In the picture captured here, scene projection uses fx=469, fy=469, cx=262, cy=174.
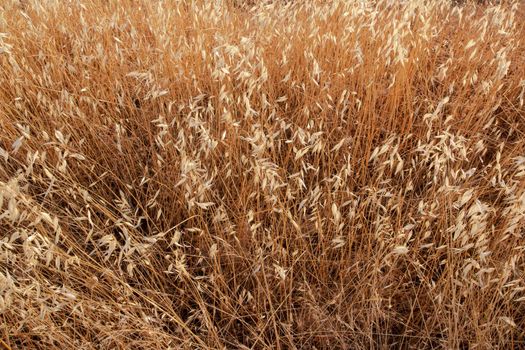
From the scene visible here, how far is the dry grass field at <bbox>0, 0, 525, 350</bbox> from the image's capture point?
125 centimetres

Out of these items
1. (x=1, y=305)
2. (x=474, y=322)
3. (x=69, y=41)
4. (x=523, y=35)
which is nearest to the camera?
(x=1, y=305)

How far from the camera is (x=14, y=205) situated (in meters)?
1.07

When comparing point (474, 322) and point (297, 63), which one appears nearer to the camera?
point (474, 322)

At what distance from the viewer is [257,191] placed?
1.46 meters

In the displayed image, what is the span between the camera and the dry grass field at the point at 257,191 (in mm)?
1255

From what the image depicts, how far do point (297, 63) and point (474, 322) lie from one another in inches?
46.1

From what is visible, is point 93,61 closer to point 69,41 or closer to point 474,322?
point 69,41

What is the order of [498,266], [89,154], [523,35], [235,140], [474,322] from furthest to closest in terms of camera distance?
[523,35] < [89,154] < [235,140] < [498,266] < [474,322]

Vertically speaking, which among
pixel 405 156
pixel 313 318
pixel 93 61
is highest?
pixel 93 61

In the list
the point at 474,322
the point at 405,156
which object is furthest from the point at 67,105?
the point at 474,322

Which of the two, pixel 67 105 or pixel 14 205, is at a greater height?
pixel 14 205

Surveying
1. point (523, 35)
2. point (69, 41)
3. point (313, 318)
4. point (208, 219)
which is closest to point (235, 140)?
point (208, 219)

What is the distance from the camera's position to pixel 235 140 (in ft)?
5.07

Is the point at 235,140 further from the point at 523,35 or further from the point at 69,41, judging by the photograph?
the point at 523,35
